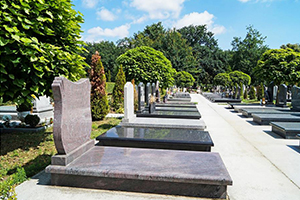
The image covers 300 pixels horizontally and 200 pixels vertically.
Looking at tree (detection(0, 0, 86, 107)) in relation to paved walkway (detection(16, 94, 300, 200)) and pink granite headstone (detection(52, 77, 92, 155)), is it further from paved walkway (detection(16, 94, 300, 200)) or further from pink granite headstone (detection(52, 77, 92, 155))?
paved walkway (detection(16, 94, 300, 200))

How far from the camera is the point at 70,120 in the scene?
12.5ft

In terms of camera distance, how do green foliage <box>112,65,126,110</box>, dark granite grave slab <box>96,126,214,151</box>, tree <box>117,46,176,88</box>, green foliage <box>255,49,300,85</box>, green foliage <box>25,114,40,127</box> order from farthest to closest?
green foliage <box>255,49,300,85</box> → green foliage <box>112,65,126,110</box> → tree <box>117,46,176,88</box> → green foliage <box>25,114,40,127</box> → dark granite grave slab <box>96,126,214,151</box>

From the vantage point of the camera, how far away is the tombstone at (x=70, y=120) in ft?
A: 11.6

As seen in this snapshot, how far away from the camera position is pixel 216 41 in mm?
61688

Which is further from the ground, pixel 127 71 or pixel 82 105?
pixel 127 71

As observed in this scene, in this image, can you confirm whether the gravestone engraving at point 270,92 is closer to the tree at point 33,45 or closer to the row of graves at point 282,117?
the row of graves at point 282,117

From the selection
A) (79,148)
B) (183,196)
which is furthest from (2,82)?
(183,196)

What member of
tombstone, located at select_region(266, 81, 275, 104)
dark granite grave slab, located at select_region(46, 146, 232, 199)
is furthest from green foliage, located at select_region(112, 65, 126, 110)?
tombstone, located at select_region(266, 81, 275, 104)

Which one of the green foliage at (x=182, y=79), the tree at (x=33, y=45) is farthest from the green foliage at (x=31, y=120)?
the green foliage at (x=182, y=79)

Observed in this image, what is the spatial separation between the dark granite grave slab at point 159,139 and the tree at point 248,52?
1822 inches

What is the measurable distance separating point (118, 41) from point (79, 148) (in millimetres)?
60256

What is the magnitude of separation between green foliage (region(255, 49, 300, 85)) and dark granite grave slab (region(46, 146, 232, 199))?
49.8 ft

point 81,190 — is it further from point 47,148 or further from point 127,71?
point 127,71

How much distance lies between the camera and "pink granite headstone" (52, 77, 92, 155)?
354 centimetres
